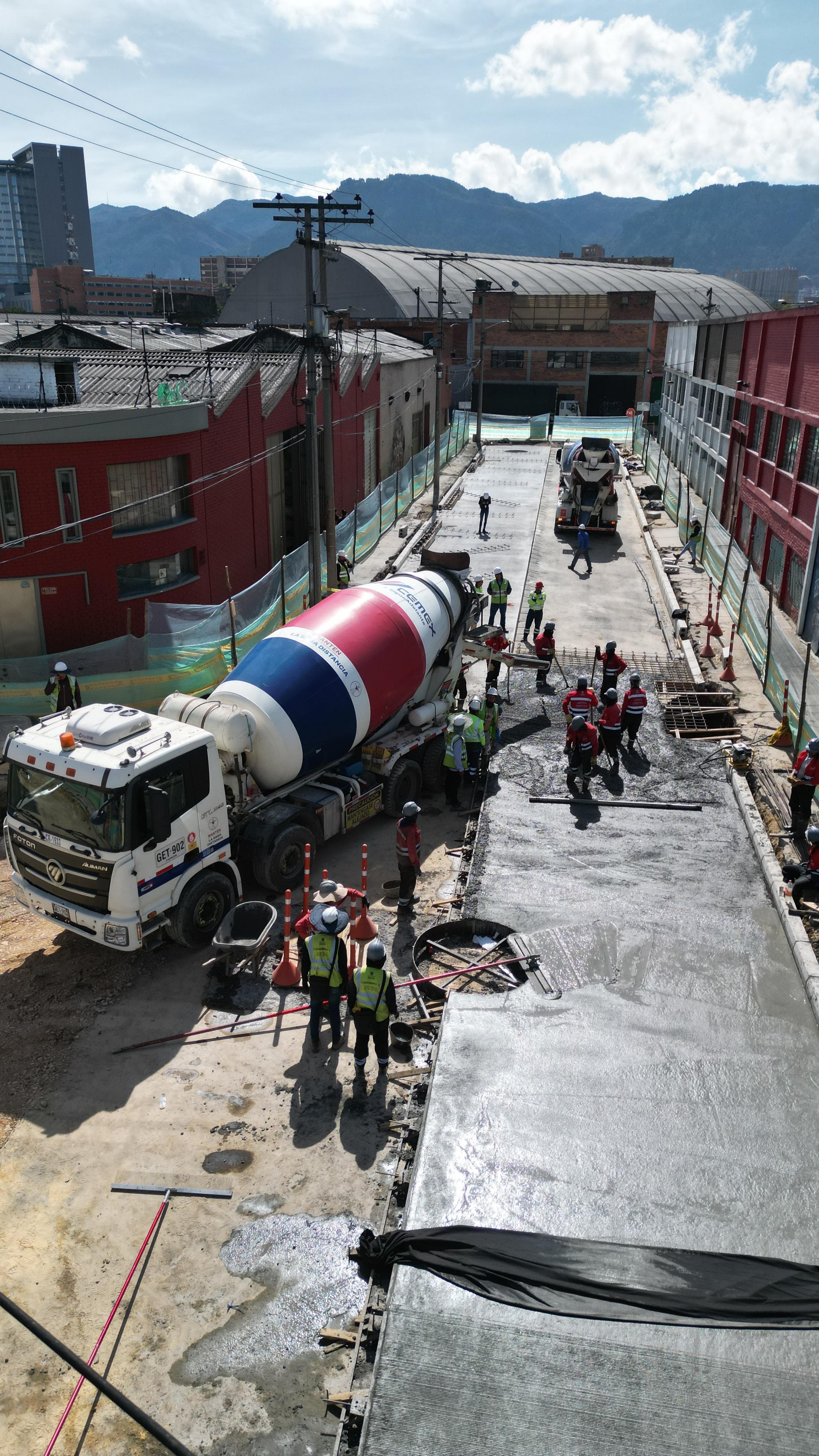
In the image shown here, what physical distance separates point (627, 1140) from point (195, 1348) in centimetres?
356

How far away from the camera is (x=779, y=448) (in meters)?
25.7

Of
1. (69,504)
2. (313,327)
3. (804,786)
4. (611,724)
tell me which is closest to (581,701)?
(611,724)

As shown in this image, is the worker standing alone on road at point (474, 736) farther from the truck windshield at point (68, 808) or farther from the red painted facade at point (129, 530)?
the red painted facade at point (129, 530)

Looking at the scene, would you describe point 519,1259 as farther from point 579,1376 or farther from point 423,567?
point 423,567

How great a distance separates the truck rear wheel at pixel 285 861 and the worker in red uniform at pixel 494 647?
629cm

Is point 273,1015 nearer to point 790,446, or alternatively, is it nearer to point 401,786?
point 401,786

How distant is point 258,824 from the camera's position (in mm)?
12695

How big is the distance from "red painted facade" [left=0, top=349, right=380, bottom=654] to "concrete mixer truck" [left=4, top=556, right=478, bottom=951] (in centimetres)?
597

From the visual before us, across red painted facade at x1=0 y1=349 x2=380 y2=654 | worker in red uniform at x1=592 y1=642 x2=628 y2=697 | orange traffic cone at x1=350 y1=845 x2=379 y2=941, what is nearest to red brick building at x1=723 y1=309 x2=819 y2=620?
worker in red uniform at x1=592 y1=642 x2=628 y2=697

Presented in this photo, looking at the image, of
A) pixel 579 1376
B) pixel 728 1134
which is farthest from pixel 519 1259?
pixel 728 1134

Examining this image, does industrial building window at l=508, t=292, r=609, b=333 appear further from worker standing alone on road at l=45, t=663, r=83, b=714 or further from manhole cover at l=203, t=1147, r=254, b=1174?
manhole cover at l=203, t=1147, r=254, b=1174

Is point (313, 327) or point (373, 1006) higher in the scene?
point (313, 327)

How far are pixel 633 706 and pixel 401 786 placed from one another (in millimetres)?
4216

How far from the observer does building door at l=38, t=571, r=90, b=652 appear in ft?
63.0
